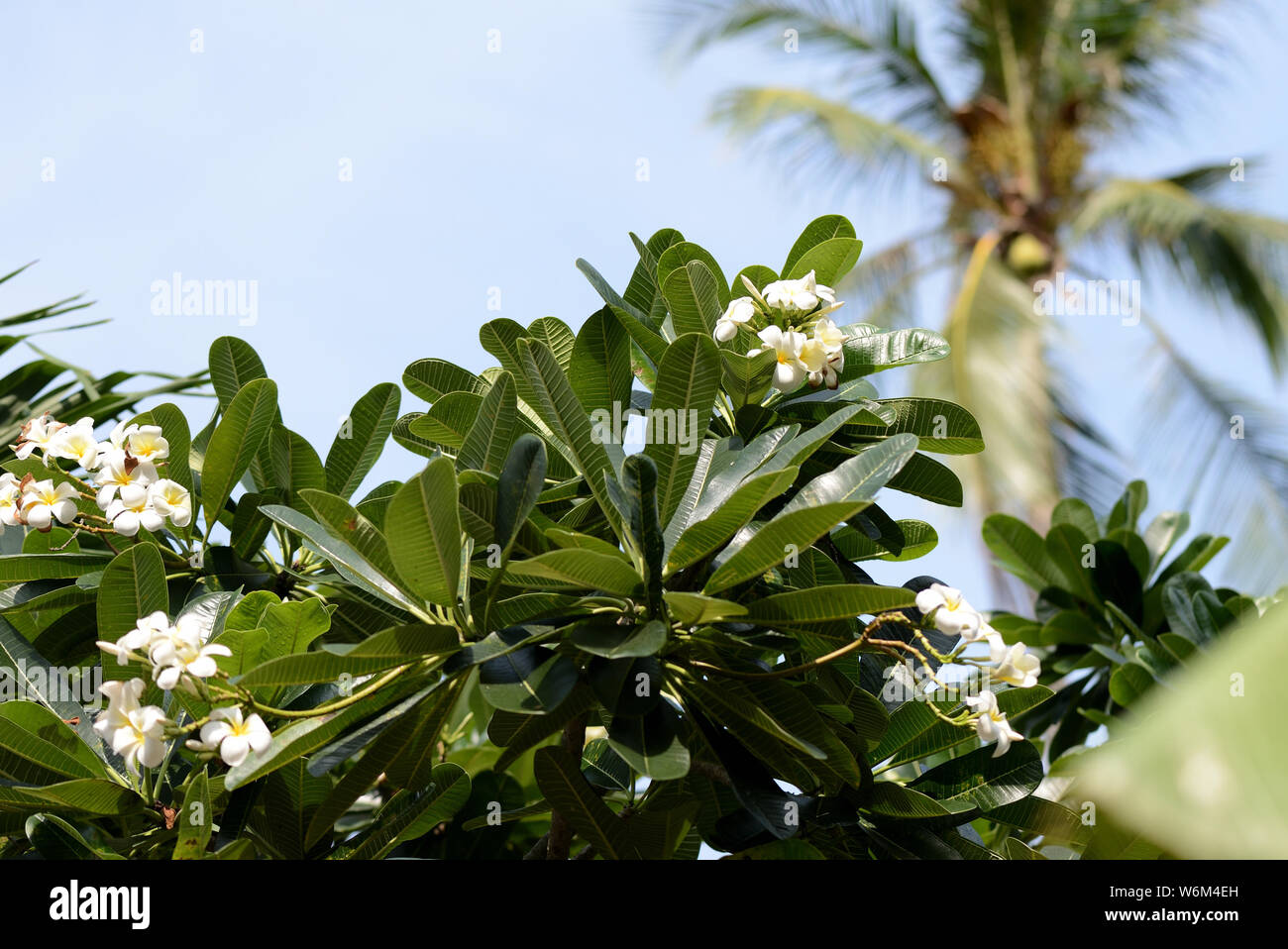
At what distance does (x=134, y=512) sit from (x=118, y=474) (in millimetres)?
60

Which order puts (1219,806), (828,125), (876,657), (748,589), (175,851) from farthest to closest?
(828,125), (876,657), (748,589), (175,851), (1219,806)

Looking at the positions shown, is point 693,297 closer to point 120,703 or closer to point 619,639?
point 619,639

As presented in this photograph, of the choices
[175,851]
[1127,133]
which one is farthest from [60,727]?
[1127,133]

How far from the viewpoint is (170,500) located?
1.49 m

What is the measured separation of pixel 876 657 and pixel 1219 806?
4.05 ft

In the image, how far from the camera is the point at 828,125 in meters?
10.7

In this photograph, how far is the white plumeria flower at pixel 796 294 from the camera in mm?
1431

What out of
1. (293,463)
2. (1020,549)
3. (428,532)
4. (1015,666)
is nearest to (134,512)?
(293,463)

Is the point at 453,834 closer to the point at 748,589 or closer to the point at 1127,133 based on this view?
the point at 748,589

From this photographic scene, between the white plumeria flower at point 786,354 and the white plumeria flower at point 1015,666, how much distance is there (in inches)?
15.9

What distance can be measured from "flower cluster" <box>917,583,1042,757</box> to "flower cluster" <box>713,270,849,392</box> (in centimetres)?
35

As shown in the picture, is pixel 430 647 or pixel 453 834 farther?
pixel 453 834

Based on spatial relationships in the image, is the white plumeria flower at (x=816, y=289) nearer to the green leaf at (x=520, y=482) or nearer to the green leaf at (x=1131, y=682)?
the green leaf at (x=520, y=482)
